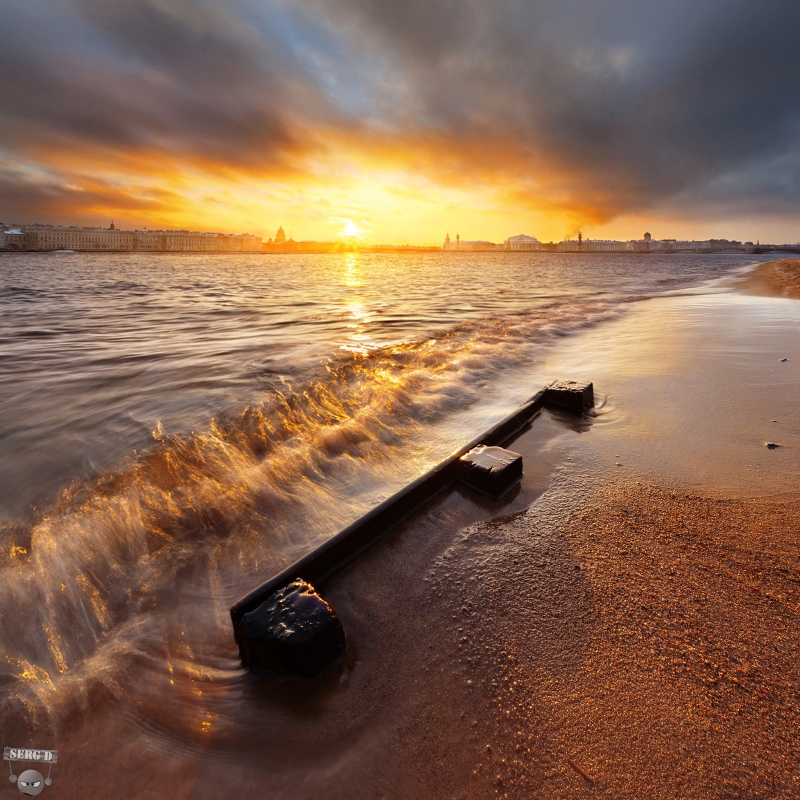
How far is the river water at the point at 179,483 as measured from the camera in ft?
5.52

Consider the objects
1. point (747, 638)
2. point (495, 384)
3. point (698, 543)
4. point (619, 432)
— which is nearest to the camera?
point (747, 638)

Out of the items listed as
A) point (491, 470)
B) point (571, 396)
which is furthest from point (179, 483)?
point (571, 396)

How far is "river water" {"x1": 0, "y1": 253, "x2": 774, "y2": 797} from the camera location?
1.68 meters

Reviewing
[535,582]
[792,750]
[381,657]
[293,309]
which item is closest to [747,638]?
[792,750]

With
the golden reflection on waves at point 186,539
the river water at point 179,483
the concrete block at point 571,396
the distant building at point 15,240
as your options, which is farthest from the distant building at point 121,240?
the concrete block at point 571,396

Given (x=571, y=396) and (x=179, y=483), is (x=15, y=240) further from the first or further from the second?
(x=571, y=396)

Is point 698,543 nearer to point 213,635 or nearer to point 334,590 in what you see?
point 334,590

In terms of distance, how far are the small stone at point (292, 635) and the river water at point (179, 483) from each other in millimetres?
178

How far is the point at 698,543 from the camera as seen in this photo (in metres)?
2.13

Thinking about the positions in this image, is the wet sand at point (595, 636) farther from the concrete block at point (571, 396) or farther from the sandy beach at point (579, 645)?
the concrete block at point (571, 396)

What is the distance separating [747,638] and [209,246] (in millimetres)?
208238

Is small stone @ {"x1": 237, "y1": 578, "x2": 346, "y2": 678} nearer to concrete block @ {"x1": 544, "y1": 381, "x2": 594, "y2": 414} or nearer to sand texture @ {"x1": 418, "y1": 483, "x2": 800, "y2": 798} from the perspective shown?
sand texture @ {"x1": 418, "y1": 483, "x2": 800, "y2": 798}

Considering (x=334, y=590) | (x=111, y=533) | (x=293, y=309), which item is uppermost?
(x=293, y=309)

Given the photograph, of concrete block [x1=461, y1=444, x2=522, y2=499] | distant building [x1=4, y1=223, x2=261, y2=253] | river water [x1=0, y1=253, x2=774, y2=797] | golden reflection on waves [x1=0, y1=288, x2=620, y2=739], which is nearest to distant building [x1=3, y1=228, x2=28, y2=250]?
distant building [x1=4, y1=223, x2=261, y2=253]
